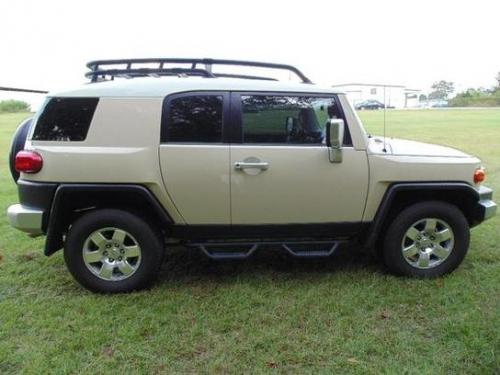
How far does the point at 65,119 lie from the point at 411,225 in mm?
3095

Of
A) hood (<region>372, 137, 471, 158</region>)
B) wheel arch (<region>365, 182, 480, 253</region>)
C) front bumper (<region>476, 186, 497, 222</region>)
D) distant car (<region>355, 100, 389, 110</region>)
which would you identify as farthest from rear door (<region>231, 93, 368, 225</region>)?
front bumper (<region>476, 186, 497, 222</region>)

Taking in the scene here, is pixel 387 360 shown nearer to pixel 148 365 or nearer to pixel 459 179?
pixel 148 365

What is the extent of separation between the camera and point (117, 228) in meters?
3.96

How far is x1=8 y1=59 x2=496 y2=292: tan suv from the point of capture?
12.6ft

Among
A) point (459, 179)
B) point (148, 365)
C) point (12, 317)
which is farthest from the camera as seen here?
point (459, 179)

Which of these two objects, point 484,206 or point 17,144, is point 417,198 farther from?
point 17,144

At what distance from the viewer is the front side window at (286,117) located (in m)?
4.00

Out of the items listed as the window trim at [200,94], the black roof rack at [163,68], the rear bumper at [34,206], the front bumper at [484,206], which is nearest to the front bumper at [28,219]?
the rear bumper at [34,206]

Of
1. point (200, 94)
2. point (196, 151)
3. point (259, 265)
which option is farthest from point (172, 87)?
point (259, 265)

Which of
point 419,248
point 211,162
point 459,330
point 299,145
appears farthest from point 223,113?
point 459,330

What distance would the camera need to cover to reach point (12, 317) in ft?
11.9

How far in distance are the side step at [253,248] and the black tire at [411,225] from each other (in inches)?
19.5

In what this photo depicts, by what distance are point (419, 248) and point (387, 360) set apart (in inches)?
59.7

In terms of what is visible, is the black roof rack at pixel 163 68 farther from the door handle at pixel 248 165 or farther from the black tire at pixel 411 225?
the black tire at pixel 411 225
